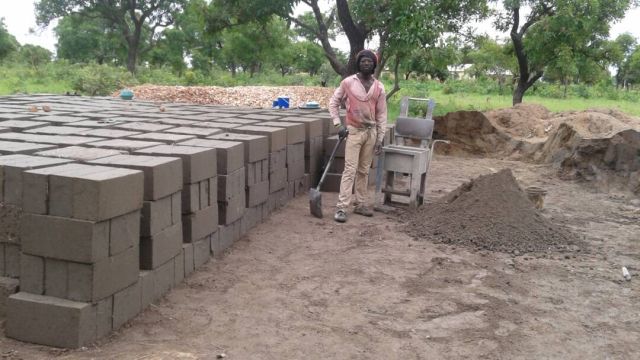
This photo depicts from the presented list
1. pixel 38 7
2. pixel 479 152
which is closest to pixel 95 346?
pixel 479 152

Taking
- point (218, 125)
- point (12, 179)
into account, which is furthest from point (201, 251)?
point (218, 125)

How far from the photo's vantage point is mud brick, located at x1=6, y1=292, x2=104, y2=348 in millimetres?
3570

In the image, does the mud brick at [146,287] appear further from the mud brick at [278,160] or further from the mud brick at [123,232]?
the mud brick at [278,160]

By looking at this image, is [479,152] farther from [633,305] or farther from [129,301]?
[129,301]

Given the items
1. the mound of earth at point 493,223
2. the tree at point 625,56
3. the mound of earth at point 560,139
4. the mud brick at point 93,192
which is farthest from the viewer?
the tree at point 625,56

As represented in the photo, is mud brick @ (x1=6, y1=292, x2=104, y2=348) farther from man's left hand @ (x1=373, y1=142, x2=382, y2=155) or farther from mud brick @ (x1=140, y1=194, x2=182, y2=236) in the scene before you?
man's left hand @ (x1=373, y1=142, x2=382, y2=155)

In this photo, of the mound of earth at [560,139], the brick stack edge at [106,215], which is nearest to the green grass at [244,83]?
the mound of earth at [560,139]

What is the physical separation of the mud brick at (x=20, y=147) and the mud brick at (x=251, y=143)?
1.67m

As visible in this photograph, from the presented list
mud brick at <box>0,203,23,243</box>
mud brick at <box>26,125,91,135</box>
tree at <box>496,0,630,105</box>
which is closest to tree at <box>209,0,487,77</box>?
tree at <box>496,0,630,105</box>

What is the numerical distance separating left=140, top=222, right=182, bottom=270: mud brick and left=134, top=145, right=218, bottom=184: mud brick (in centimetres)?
41

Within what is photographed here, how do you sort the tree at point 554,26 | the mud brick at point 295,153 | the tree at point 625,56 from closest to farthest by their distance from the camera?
the mud brick at point 295,153, the tree at point 554,26, the tree at point 625,56

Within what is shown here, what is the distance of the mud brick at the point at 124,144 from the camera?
5141 mm

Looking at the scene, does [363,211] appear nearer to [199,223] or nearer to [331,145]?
[331,145]

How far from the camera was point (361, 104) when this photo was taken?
274 inches
